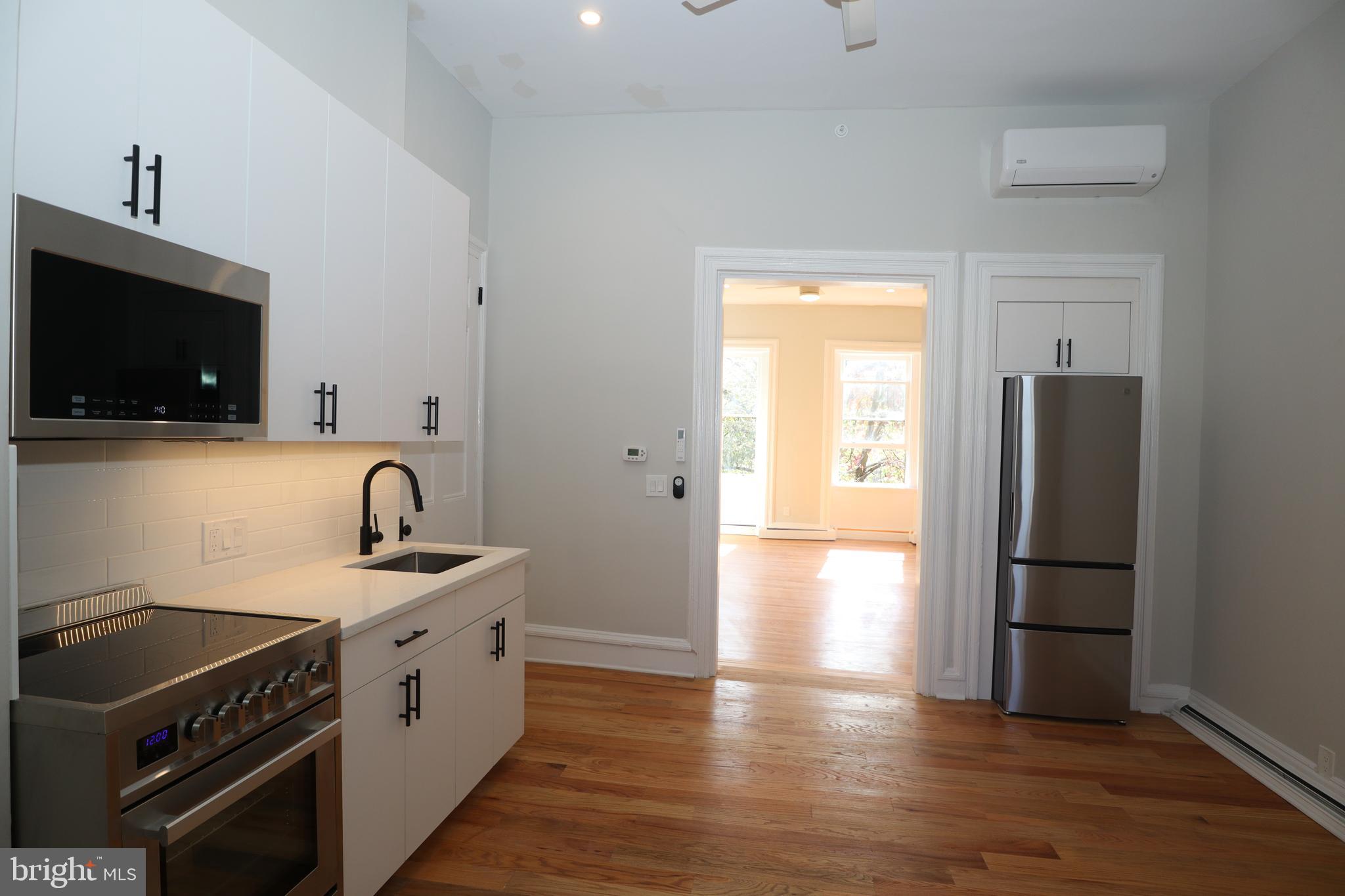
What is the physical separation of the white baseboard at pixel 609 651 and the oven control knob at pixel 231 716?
2.68 m

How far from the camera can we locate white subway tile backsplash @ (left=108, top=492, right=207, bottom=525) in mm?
1807

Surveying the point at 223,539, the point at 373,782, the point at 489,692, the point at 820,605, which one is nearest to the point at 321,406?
the point at 223,539

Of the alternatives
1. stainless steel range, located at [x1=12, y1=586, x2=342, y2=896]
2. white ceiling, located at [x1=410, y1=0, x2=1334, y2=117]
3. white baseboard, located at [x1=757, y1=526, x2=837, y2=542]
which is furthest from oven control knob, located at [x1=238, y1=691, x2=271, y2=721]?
white baseboard, located at [x1=757, y1=526, x2=837, y2=542]

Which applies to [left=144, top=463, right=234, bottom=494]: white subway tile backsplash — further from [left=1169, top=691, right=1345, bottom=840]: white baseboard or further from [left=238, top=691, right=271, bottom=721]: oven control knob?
[left=1169, top=691, right=1345, bottom=840]: white baseboard

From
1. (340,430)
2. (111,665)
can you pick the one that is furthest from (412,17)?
(111,665)

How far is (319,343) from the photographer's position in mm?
2111

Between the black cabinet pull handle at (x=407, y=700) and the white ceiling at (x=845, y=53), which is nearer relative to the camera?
the black cabinet pull handle at (x=407, y=700)

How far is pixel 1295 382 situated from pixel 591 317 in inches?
127

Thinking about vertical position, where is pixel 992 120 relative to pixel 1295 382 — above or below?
above

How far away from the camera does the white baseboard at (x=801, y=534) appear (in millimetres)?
8789

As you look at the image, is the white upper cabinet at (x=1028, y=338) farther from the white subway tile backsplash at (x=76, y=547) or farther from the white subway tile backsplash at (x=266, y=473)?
the white subway tile backsplash at (x=76, y=547)

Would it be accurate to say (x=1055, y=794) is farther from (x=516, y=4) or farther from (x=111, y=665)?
(x=516, y=4)

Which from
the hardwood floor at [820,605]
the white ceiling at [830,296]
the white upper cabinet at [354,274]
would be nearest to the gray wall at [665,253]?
the hardwood floor at [820,605]

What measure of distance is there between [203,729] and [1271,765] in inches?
149
